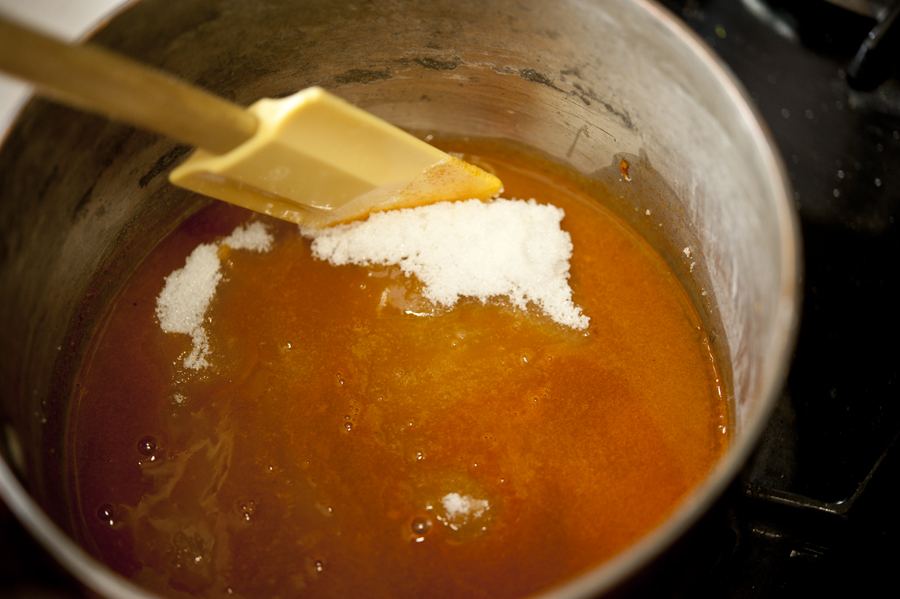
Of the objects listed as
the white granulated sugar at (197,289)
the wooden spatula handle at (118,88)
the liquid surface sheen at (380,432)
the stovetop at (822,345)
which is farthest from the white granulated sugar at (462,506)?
the wooden spatula handle at (118,88)

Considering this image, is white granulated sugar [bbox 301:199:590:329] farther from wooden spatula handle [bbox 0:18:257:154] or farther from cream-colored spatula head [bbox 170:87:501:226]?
wooden spatula handle [bbox 0:18:257:154]

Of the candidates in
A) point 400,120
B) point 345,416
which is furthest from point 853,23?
point 345,416

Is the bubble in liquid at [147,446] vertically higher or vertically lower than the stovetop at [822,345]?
lower

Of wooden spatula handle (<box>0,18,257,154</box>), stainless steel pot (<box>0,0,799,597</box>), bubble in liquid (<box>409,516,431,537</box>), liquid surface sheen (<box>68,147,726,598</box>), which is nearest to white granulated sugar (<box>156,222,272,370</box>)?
liquid surface sheen (<box>68,147,726,598</box>)

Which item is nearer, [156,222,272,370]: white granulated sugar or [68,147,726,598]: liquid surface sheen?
[68,147,726,598]: liquid surface sheen

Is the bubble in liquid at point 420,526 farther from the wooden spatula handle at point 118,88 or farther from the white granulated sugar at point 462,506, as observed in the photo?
the wooden spatula handle at point 118,88

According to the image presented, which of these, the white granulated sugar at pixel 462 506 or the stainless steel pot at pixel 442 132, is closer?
the stainless steel pot at pixel 442 132

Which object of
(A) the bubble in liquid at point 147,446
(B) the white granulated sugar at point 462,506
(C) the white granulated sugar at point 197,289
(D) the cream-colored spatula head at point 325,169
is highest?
(D) the cream-colored spatula head at point 325,169
